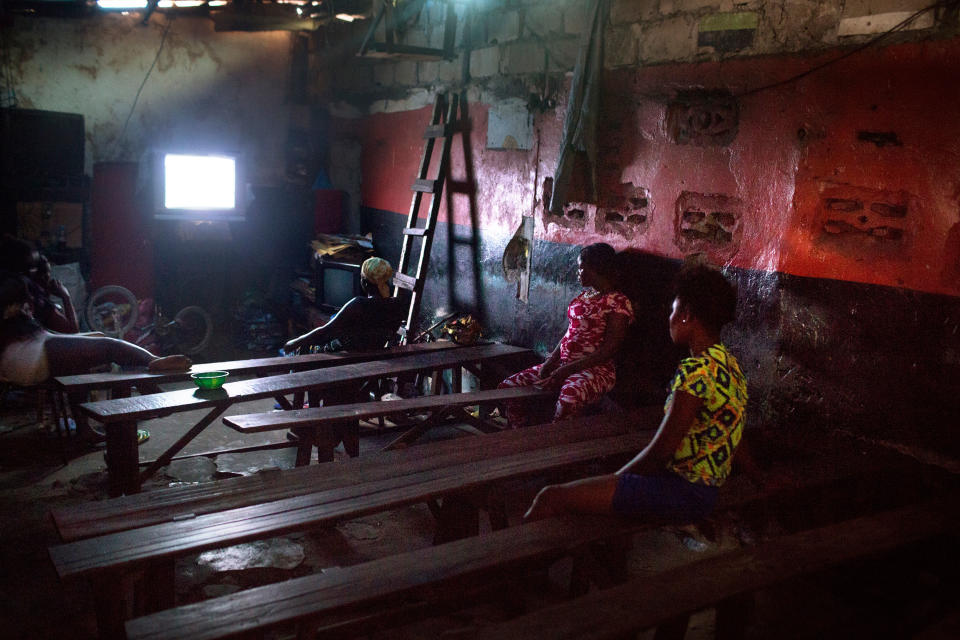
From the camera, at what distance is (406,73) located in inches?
301

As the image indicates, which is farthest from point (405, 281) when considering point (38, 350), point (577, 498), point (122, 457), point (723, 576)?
point (723, 576)

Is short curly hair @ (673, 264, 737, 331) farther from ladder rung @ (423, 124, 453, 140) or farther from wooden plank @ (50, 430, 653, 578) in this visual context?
ladder rung @ (423, 124, 453, 140)

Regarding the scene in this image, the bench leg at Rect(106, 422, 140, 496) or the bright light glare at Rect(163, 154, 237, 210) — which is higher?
the bright light glare at Rect(163, 154, 237, 210)

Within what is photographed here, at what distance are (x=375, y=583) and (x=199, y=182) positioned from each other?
7.46 meters

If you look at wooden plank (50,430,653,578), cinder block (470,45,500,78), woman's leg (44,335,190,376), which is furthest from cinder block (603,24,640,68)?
woman's leg (44,335,190,376)

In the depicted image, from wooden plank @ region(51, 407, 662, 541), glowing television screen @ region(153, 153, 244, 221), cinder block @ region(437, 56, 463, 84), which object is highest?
cinder block @ region(437, 56, 463, 84)

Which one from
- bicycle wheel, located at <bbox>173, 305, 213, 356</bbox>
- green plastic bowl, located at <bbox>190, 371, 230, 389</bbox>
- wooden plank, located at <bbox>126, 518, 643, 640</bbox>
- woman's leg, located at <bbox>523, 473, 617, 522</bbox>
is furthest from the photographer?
bicycle wheel, located at <bbox>173, 305, 213, 356</bbox>

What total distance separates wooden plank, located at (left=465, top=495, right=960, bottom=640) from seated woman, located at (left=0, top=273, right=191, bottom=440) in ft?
10.7

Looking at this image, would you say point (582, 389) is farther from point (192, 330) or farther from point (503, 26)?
point (192, 330)

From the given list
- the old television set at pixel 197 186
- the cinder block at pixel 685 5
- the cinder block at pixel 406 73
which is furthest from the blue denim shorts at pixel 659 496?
the old television set at pixel 197 186

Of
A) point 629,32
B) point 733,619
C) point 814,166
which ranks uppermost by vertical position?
point 629,32

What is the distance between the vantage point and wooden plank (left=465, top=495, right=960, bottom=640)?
2123mm

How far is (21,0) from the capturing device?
7.16 metres

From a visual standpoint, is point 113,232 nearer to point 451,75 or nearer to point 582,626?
point 451,75
